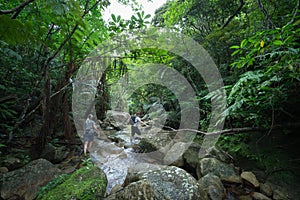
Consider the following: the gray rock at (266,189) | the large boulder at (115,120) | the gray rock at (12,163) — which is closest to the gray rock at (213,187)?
the gray rock at (266,189)

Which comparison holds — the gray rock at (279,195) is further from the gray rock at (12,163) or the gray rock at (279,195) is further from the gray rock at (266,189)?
the gray rock at (12,163)

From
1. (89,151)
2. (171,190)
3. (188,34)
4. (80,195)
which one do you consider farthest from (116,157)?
(188,34)

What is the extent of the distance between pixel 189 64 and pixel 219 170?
3872 millimetres

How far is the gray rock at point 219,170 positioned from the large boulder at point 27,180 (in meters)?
3.17

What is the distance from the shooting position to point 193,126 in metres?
5.20

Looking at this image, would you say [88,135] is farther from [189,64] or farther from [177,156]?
[189,64]

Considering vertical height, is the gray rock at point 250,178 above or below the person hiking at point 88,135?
below

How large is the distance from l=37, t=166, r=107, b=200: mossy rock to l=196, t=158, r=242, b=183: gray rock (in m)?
2.14

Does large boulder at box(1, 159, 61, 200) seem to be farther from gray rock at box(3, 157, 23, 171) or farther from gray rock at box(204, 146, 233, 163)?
gray rock at box(204, 146, 233, 163)

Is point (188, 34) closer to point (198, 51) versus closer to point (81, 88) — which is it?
point (198, 51)

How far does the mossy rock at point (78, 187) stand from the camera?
2.38m

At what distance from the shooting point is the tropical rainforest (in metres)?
2.04

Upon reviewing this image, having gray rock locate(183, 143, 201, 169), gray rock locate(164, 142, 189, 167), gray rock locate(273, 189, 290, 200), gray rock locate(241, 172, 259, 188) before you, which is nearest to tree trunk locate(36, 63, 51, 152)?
gray rock locate(164, 142, 189, 167)

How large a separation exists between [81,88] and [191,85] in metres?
4.34
